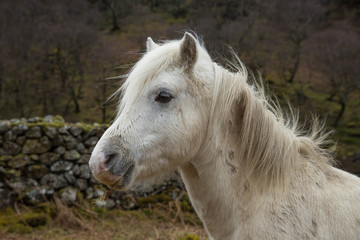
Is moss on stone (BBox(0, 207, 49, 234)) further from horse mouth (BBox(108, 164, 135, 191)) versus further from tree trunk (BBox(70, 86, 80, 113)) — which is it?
tree trunk (BBox(70, 86, 80, 113))

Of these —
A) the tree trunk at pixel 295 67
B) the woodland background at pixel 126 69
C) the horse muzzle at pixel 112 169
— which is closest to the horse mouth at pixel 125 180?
the horse muzzle at pixel 112 169

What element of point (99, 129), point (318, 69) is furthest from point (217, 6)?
point (99, 129)

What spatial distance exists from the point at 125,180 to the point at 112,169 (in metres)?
0.13

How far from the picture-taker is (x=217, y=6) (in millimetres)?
32938

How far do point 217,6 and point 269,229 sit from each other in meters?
34.1

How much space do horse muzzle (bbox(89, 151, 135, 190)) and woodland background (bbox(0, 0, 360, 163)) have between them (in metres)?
14.1

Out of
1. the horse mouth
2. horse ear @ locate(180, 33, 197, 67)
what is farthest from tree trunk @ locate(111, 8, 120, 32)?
the horse mouth

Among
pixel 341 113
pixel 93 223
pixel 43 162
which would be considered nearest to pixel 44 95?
pixel 43 162

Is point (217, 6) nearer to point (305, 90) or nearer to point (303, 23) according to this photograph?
point (303, 23)

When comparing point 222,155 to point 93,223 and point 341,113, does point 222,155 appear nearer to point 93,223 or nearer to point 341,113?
point 93,223

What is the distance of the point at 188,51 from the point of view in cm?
202

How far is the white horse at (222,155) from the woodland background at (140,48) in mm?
13492

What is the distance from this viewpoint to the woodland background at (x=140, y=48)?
753 inches

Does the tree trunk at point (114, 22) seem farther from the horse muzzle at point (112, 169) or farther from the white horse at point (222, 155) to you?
the horse muzzle at point (112, 169)
